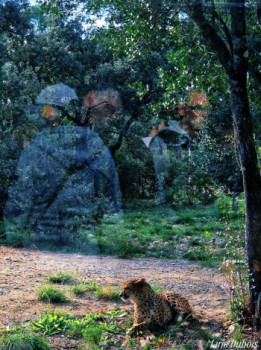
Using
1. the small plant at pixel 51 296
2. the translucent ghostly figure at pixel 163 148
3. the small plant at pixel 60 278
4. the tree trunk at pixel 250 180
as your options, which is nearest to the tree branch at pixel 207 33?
the tree trunk at pixel 250 180

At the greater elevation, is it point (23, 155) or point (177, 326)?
point (23, 155)

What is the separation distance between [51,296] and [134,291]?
3.91ft

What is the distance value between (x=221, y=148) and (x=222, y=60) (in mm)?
7474

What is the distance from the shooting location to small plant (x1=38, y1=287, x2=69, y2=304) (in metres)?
4.61

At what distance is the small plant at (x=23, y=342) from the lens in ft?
10.4

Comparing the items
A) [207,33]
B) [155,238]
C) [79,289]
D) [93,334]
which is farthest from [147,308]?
[155,238]

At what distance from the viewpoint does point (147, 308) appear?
3852 millimetres

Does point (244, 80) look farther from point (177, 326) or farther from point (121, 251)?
point (121, 251)

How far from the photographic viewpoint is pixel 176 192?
14.7m

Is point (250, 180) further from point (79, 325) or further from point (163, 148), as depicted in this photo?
point (163, 148)

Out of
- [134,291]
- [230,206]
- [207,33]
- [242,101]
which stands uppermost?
[207,33]

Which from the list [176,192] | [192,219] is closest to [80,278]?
[192,219]

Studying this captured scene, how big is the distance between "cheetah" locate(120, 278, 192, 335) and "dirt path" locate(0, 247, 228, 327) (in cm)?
42

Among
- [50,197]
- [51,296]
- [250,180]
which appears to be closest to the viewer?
[250,180]
